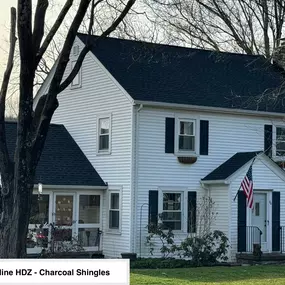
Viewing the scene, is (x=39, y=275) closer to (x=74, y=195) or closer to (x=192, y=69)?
(x=74, y=195)

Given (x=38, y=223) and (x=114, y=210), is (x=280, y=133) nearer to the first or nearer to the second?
Answer: (x=114, y=210)

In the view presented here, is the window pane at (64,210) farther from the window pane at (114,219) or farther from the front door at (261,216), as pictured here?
the front door at (261,216)

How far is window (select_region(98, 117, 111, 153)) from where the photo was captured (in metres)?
25.5

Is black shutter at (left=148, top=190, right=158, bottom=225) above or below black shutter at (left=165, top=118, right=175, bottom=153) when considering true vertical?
below

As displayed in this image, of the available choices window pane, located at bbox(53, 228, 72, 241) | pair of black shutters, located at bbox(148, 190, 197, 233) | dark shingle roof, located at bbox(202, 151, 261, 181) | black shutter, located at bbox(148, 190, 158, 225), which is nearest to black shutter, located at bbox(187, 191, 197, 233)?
pair of black shutters, located at bbox(148, 190, 197, 233)

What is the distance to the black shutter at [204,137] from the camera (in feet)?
83.3

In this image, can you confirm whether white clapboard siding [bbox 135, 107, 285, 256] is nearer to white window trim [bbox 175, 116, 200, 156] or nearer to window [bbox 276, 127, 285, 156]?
white window trim [bbox 175, 116, 200, 156]

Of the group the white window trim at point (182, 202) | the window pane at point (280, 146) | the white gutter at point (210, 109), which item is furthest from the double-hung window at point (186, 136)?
the window pane at point (280, 146)

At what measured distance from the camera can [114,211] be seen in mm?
24844

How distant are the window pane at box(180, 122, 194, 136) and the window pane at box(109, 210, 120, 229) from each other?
3.89 metres

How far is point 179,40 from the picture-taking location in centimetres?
2814

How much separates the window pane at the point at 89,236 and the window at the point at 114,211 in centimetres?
71

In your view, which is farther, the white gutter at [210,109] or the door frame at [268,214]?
the door frame at [268,214]

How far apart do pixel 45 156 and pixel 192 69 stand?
742cm
